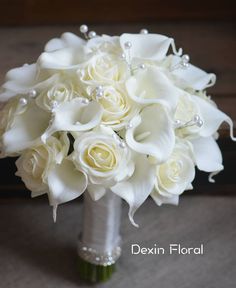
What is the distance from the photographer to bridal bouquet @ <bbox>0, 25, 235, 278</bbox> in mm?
735

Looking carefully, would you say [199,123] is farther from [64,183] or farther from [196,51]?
[196,51]

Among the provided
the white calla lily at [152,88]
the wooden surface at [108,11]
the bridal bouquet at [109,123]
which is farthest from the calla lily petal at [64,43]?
the wooden surface at [108,11]

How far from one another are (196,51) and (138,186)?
2.17 ft

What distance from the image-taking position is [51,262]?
0.99m

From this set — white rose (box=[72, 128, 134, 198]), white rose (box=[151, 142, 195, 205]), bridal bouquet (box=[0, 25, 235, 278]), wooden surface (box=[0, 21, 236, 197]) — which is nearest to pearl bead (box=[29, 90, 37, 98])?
bridal bouquet (box=[0, 25, 235, 278])

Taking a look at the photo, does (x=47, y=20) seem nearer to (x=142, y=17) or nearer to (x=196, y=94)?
(x=142, y=17)

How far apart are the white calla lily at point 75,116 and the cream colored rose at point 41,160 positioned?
3 cm

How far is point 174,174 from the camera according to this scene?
2.59 ft

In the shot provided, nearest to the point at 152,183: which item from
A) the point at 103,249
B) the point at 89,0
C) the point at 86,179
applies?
the point at 86,179

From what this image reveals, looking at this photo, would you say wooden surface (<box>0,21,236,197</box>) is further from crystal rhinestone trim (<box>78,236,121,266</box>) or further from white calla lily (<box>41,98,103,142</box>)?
white calla lily (<box>41,98,103,142</box>)

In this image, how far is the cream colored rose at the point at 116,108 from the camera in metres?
0.74

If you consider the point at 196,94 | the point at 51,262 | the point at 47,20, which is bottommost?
the point at 51,262

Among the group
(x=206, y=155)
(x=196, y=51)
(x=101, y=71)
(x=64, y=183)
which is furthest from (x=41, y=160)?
(x=196, y=51)

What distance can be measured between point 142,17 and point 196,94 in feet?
1.97
